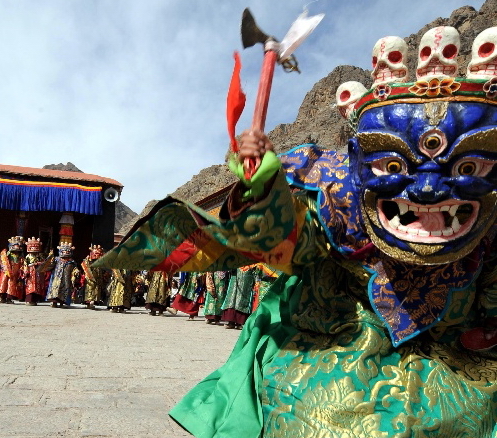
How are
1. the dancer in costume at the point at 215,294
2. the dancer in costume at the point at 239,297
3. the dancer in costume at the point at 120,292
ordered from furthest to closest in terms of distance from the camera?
1. the dancer in costume at the point at 120,292
2. the dancer in costume at the point at 215,294
3. the dancer in costume at the point at 239,297

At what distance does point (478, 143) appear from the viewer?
4.77 ft

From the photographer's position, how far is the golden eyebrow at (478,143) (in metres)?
1.45

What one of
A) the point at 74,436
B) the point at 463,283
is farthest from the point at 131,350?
the point at 463,283

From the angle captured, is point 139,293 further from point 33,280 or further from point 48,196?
point 33,280

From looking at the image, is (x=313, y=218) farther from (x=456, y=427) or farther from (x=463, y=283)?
(x=456, y=427)

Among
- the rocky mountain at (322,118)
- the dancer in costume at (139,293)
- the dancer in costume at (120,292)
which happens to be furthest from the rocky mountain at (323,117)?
the dancer in costume at (120,292)

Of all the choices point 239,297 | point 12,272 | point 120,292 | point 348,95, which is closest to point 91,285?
point 120,292

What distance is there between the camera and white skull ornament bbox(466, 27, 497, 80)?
1503mm

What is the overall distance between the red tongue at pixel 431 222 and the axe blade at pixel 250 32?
674 millimetres

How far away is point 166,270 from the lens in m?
1.67

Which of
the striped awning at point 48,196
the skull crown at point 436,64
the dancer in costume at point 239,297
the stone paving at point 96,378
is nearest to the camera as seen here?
the skull crown at point 436,64

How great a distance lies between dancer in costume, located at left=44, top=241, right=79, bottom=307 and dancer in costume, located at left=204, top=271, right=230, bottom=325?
4.49 m

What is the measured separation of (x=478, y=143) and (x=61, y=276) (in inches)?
493

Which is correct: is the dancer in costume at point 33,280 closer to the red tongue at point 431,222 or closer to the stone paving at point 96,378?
the stone paving at point 96,378
